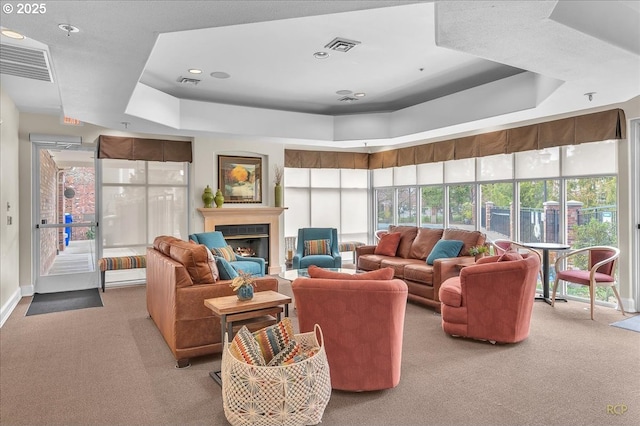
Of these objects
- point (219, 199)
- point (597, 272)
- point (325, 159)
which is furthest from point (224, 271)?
point (325, 159)

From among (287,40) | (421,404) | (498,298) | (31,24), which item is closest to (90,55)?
(31,24)

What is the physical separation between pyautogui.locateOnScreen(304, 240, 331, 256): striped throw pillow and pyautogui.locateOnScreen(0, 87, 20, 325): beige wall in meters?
4.08

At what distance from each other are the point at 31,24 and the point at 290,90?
11.5ft

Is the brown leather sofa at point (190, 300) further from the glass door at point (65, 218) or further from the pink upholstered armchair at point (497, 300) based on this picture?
the glass door at point (65, 218)

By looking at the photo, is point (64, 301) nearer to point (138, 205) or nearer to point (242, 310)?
point (138, 205)

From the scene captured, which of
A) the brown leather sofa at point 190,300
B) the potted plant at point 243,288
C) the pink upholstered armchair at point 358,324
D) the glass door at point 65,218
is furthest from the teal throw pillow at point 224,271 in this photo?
the glass door at point 65,218

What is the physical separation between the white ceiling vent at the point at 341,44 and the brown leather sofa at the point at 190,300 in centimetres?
230

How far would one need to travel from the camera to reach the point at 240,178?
25.5ft

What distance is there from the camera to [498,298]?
3893 millimetres

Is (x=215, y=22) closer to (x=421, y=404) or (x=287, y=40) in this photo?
(x=287, y=40)

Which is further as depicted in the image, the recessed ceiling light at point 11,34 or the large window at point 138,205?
the large window at point 138,205

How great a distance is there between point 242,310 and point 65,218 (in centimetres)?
508

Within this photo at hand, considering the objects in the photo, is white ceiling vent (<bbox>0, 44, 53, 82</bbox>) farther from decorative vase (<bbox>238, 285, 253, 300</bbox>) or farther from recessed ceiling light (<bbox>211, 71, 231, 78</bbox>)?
decorative vase (<bbox>238, 285, 253, 300</bbox>)

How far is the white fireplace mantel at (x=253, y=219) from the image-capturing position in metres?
7.34
